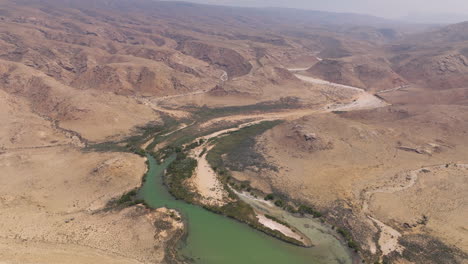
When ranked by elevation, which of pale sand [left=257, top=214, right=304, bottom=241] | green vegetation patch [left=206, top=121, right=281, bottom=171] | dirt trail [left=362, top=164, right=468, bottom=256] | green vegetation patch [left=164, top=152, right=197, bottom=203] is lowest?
green vegetation patch [left=164, top=152, right=197, bottom=203]

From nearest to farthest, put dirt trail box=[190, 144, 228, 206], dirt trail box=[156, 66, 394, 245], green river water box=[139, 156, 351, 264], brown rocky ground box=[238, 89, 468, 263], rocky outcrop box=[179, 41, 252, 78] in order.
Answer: green river water box=[139, 156, 351, 264] → brown rocky ground box=[238, 89, 468, 263] → dirt trail box=[156, 66, 394, 245] → dirt trail box=[190, 144, 228, 206] → rocky outcrop box=[179, 41, 252, 78]

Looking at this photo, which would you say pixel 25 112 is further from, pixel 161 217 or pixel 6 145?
pixel 161 217

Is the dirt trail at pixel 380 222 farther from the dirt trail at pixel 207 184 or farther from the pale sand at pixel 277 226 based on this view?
the dirt trail at pixel 207 184

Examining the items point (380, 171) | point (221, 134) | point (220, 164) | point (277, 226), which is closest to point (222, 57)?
point (221, 134)

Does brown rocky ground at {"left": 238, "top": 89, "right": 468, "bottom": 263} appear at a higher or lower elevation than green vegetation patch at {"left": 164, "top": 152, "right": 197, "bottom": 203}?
higher

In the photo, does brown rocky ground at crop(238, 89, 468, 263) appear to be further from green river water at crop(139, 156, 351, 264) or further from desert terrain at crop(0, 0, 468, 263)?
green river water at crop(139, 156, 351, 264)

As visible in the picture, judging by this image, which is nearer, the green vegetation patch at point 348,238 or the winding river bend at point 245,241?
the winding river bend at point 245,241

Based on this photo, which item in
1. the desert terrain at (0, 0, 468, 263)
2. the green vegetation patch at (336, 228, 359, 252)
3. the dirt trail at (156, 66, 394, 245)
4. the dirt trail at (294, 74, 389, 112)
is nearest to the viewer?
the green vegetation patch at (336, 228, 359, 252)

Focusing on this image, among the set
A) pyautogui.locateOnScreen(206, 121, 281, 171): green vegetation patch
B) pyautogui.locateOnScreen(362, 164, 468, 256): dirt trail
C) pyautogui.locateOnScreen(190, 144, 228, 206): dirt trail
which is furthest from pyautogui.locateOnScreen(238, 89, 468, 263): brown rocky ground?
pyautogui.locateOnScreen(190, 144, 228, 206): dirt trail

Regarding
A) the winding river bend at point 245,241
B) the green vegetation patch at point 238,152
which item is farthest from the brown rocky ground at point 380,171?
the winding river bend at point 245,241

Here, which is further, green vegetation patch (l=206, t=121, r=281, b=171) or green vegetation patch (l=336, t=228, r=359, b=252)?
green vegetation patch (l=206, t=121, r=281, b=171)
